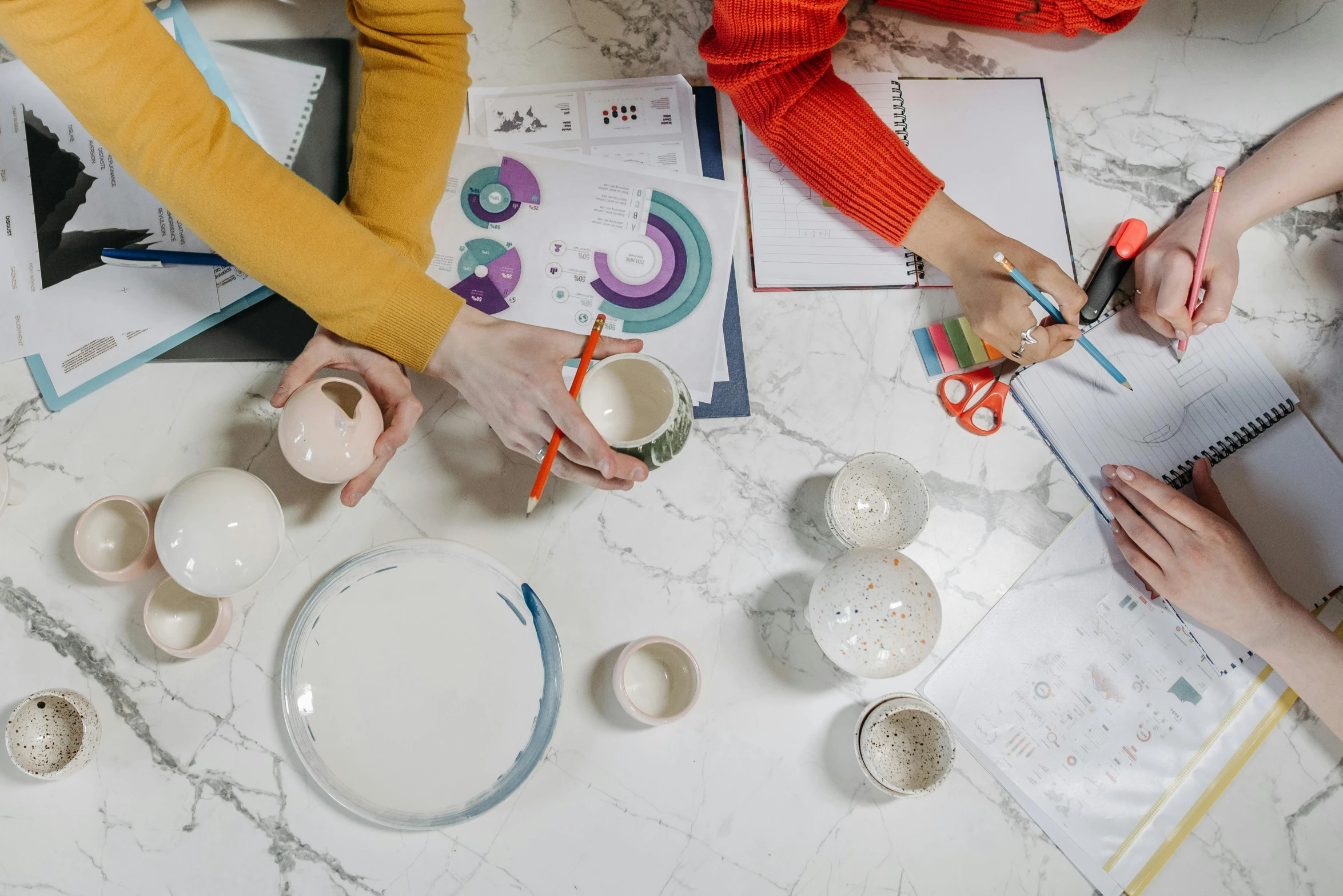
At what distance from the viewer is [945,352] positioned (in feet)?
2.92

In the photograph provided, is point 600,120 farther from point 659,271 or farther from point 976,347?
point 976,347

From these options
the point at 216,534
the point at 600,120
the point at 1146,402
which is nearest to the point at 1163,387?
the point at 1146,402

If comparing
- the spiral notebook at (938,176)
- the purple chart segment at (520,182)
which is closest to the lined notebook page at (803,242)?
the spiral notebook at (938,176)

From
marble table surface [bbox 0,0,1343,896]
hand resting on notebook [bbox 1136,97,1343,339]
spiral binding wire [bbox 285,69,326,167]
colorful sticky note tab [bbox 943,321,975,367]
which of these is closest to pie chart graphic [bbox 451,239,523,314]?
marble table surface [bbox 0,0,1343,896]

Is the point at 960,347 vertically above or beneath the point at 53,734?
above

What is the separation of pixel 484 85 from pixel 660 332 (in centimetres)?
35

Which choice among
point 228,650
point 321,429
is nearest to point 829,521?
point 321,429

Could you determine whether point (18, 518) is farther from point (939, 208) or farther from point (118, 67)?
point (939, 208)

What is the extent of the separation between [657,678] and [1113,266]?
67cm

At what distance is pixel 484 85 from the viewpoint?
93cm

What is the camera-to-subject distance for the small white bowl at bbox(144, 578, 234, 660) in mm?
739

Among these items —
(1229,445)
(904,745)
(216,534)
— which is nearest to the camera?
(216,534)

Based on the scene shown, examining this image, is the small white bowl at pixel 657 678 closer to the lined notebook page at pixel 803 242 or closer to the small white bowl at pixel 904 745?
the small white bowl at pixel 904 745

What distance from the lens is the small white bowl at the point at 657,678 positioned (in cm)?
75
